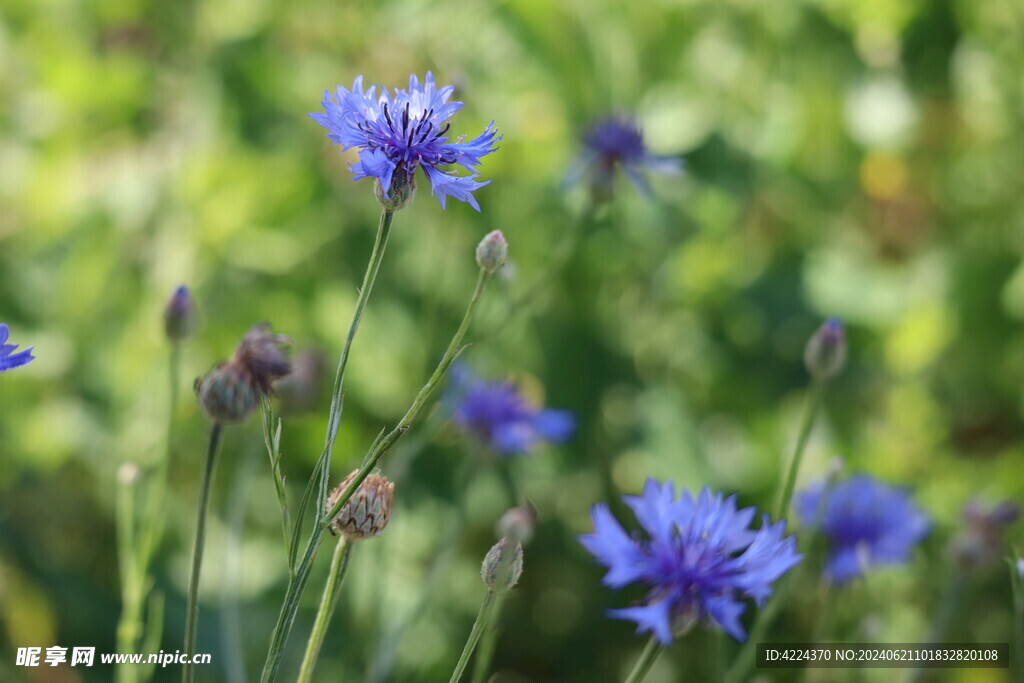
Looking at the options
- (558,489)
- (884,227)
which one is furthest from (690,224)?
(558,489)

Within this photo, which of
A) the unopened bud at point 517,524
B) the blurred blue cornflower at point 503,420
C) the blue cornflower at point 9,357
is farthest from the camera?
the blurred blue cornflower at point 503,420

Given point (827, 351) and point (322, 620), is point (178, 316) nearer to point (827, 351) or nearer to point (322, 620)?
point (322, 620)

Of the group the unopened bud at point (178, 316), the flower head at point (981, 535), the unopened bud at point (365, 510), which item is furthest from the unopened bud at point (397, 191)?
the flower head at point (981, 535)

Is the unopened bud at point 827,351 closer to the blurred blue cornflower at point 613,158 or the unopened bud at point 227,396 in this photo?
the blurred blue cornflower at point 613,158

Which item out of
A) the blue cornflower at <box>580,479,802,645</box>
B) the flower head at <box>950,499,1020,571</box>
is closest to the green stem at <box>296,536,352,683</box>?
the blue cornflower at <box>580,479,802,645</box>

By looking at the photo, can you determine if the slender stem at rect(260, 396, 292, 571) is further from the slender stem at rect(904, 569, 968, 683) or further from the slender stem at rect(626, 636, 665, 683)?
the slender stem at rect(904, 569, 968, 683)
